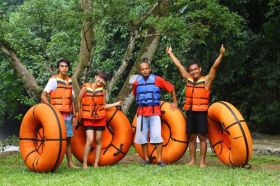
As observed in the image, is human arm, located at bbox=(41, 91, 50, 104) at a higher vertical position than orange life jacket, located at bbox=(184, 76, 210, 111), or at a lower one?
lower

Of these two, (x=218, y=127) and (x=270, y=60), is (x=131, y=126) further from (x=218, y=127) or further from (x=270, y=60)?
(x=270, y=60)

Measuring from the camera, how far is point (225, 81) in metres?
11.7

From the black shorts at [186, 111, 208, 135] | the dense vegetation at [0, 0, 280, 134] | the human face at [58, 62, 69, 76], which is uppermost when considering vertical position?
the dense vegetation at [0, 0, 280, 134]

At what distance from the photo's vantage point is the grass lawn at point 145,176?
5.51 meters

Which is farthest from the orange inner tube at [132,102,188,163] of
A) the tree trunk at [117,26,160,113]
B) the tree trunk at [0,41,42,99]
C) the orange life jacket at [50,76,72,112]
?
the tree trunk at [0,41,42,99]

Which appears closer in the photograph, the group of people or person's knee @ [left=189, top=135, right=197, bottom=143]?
the group of people

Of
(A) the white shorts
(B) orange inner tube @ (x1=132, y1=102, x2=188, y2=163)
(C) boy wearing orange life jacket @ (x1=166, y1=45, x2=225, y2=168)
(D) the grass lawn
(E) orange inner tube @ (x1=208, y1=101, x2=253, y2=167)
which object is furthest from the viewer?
(B) orange inner tube @ (x1=132, y1=102, x2=188, y2=163)

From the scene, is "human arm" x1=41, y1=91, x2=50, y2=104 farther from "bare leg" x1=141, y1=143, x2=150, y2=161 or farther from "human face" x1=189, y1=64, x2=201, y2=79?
"human face" x1=189, y1=64, x2=201, y2=79

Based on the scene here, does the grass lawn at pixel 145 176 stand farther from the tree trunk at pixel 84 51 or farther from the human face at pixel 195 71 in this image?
the tree trunk at pixel 84 51

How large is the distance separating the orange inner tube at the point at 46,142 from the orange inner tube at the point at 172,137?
1.56 m

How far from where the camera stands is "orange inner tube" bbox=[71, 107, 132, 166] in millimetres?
7156

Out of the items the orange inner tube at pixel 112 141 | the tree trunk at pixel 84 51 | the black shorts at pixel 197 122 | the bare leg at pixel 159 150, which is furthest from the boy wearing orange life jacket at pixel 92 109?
the tree trunk at pixel 84 51

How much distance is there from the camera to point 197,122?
6809 millimetres

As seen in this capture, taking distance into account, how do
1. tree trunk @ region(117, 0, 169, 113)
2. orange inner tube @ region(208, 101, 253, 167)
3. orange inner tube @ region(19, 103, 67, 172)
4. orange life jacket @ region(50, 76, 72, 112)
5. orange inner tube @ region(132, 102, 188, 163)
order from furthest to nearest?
tree trunk @ region(117, 0, 169, 113) < orange inner tube @ region(132, 102, 188, 163) < orange life jacket @ region(50, 76, 72, 112) < orange inner tube @ region(208, 101, 253, 167) < orange inner tube @ region(19, 103, 67, 172)
